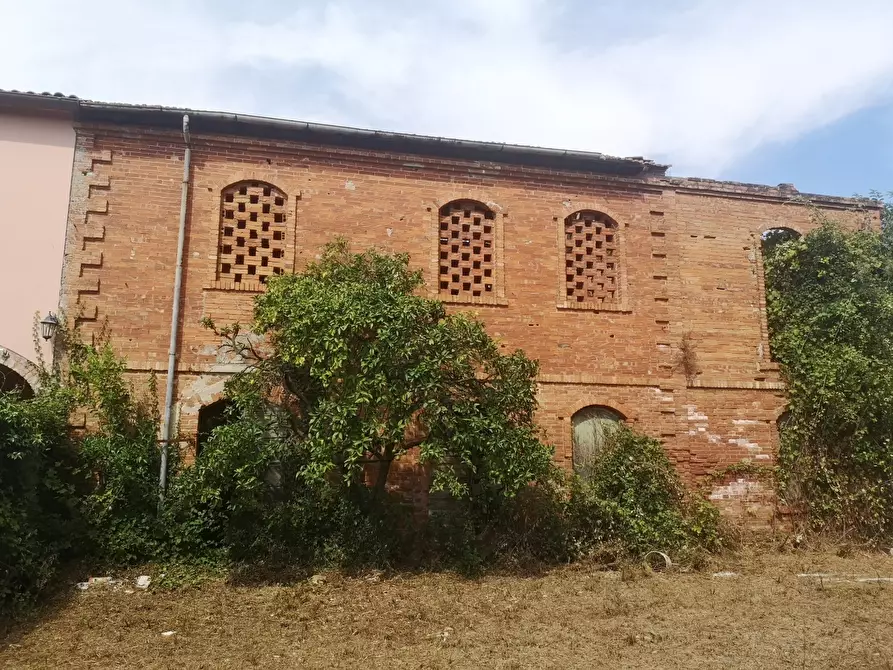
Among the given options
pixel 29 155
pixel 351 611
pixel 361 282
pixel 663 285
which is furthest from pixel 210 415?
pixel 663 285

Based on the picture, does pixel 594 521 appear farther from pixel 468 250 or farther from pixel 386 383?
pixel 468 250

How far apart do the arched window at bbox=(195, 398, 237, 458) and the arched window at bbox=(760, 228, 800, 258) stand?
9903 mm

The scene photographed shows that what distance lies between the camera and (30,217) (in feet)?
33.6

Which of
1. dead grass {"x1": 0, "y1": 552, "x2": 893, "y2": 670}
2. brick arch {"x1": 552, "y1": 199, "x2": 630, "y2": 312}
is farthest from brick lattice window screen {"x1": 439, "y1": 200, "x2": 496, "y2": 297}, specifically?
dead grass {"x1": 0, "y1": 552, "x2": 893, "y2": 670}

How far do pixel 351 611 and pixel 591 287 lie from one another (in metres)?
6.70

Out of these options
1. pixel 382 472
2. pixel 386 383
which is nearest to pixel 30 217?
pixel 386 383

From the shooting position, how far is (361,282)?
9.70 meters

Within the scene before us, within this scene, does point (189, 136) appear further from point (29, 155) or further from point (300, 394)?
point (300, 394)

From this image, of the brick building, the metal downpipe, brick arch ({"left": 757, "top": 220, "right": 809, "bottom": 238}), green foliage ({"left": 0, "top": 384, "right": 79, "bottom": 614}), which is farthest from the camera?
brick arch ({"left": 757, "top": 220, "right": 809, "bottom": 238})

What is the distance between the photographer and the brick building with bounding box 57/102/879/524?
411 inches

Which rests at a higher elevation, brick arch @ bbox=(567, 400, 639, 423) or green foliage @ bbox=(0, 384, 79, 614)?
brick arch @ bbox=(567, 400, 639, 423)

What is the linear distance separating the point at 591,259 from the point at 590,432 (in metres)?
3.00

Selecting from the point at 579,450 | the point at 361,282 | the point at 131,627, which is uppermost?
the point at 361,282

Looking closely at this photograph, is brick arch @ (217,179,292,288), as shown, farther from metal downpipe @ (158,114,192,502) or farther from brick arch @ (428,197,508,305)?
brick arch @ (428,197,508,305)
